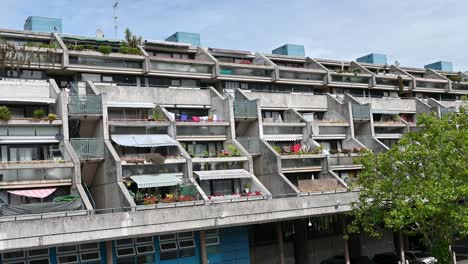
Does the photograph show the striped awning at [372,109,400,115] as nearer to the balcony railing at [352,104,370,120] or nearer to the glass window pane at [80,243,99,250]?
the balcony railing at [352,104,370,120]

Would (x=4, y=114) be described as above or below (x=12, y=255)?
above

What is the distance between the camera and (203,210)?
106ft

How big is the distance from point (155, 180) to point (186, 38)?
22009 mm

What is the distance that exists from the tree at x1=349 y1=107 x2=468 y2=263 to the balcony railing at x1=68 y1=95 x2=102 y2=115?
1766 centimetres

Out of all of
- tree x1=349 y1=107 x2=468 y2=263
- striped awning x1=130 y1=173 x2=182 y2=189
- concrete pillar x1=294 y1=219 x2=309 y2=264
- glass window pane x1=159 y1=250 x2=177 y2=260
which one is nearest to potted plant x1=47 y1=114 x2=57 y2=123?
striped awning x1=130 y1=173 x2=182 y2=189

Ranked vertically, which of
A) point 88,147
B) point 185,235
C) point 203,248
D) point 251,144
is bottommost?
point 203,248

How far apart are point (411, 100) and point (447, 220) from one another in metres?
34.5

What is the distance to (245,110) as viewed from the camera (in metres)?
46.3

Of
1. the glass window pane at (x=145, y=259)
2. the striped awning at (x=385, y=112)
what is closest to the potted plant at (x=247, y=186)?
the glass window pane at (x=145, y=259)

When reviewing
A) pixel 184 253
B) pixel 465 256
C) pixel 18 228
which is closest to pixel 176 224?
pixel 184 253

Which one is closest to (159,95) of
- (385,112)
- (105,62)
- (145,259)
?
(105,62)

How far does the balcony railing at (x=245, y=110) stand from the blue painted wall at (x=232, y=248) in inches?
405

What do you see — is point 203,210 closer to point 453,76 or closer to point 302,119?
point 302,119

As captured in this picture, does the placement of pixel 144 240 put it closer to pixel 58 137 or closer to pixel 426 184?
pixel 58 137
